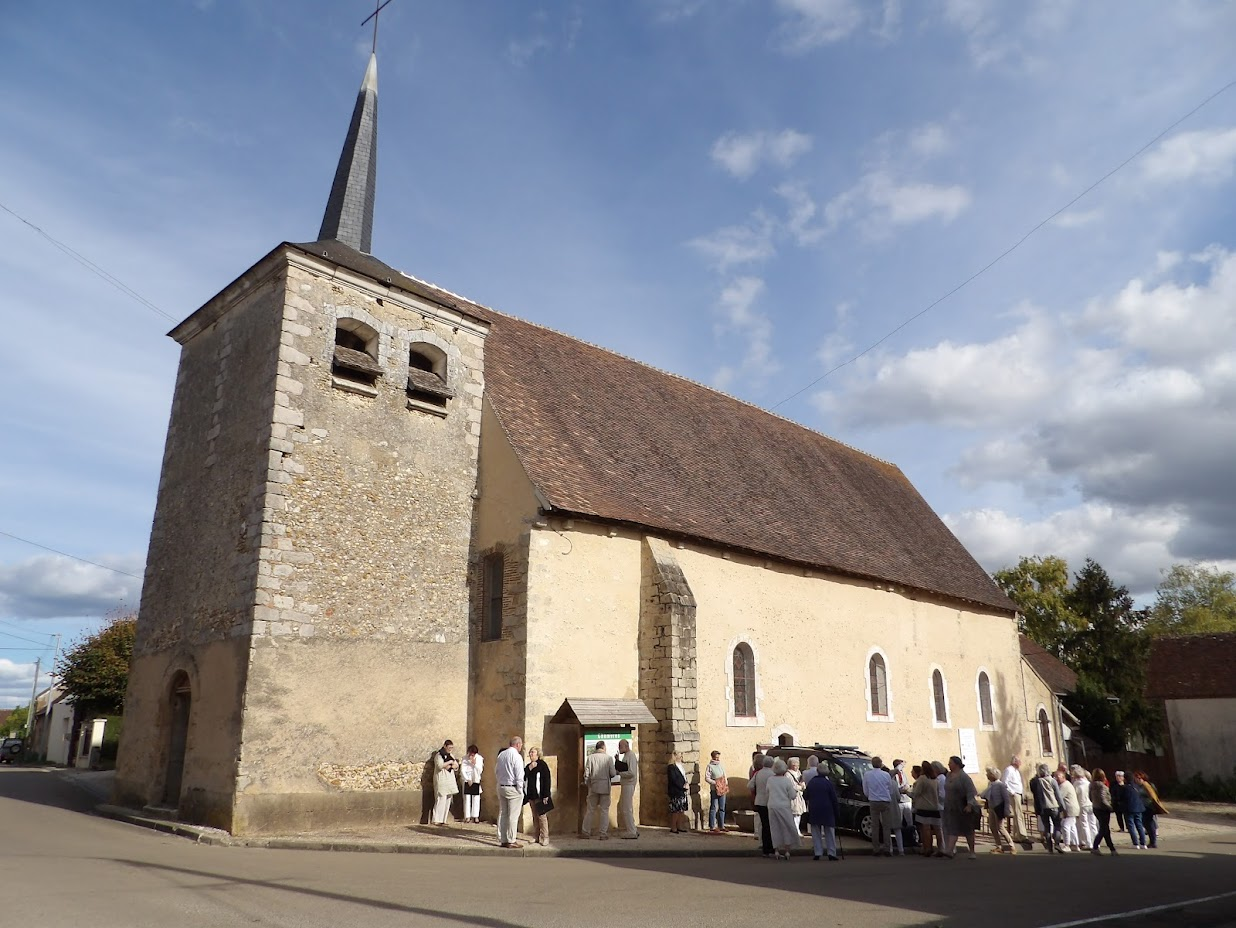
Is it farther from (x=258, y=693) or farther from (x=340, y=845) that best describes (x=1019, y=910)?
(x=258, y=693)

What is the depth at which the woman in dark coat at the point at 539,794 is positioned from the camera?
12.0 m

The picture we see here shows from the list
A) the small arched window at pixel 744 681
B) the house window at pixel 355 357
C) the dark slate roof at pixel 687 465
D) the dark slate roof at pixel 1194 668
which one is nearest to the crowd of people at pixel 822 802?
the small arched window at pixel 744 681

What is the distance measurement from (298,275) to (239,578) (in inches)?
195

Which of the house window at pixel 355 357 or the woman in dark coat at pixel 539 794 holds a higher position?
the house window at pixel 355 357

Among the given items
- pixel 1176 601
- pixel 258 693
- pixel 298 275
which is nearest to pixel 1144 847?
pixel 258 693

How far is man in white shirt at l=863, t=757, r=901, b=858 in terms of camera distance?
1309 centimetres

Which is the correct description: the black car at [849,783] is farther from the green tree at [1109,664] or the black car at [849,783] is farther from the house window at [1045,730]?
the green tree at [1109,664]

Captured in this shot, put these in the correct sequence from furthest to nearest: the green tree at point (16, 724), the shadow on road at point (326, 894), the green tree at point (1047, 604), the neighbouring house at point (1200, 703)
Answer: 1. the green tree at point (16, 724)
2. the green tree at point (1047, 604)
3. the neighbouring house at point (1200, 703)
4. the shadow on road at point (326, 894)

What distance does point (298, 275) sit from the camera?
564 inches

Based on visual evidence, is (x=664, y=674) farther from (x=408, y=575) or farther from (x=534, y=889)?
(x=534, y=889)

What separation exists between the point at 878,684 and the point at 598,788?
9.83 m

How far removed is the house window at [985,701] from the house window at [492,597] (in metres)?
15.2

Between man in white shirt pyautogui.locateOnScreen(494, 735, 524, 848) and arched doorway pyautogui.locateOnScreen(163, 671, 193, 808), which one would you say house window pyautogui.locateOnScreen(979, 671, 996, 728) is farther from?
arched doorway pyautogui.locateOnScreen(163, 671, 193, 808)

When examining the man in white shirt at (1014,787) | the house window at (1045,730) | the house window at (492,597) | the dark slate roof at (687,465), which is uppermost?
the dark slate roof at (687,465)
